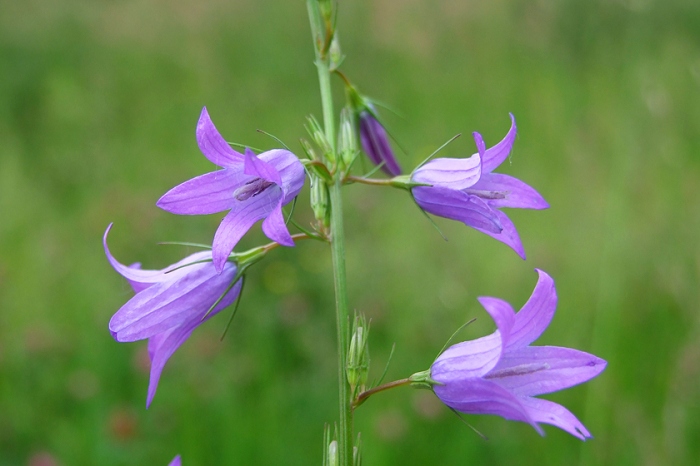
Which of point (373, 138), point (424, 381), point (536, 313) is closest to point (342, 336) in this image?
point (424, 381)

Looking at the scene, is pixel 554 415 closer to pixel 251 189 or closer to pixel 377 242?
pixel 251 189

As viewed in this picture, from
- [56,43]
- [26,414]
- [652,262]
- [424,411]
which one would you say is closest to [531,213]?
[652,262]

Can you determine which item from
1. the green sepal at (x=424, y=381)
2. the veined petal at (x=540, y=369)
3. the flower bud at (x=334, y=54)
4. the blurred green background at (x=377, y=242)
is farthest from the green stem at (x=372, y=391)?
the blurred green background at (x=377, y=242)

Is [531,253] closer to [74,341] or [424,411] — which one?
[424,411]

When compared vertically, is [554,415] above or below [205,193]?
below

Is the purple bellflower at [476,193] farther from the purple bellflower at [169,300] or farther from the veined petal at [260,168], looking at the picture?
the purple bellflower at [169,300]

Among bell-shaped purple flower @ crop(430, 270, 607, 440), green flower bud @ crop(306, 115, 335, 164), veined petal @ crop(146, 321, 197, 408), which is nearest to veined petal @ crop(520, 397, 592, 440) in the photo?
bell-shaped purple flower @ crop(430, 270, 607, 440)
